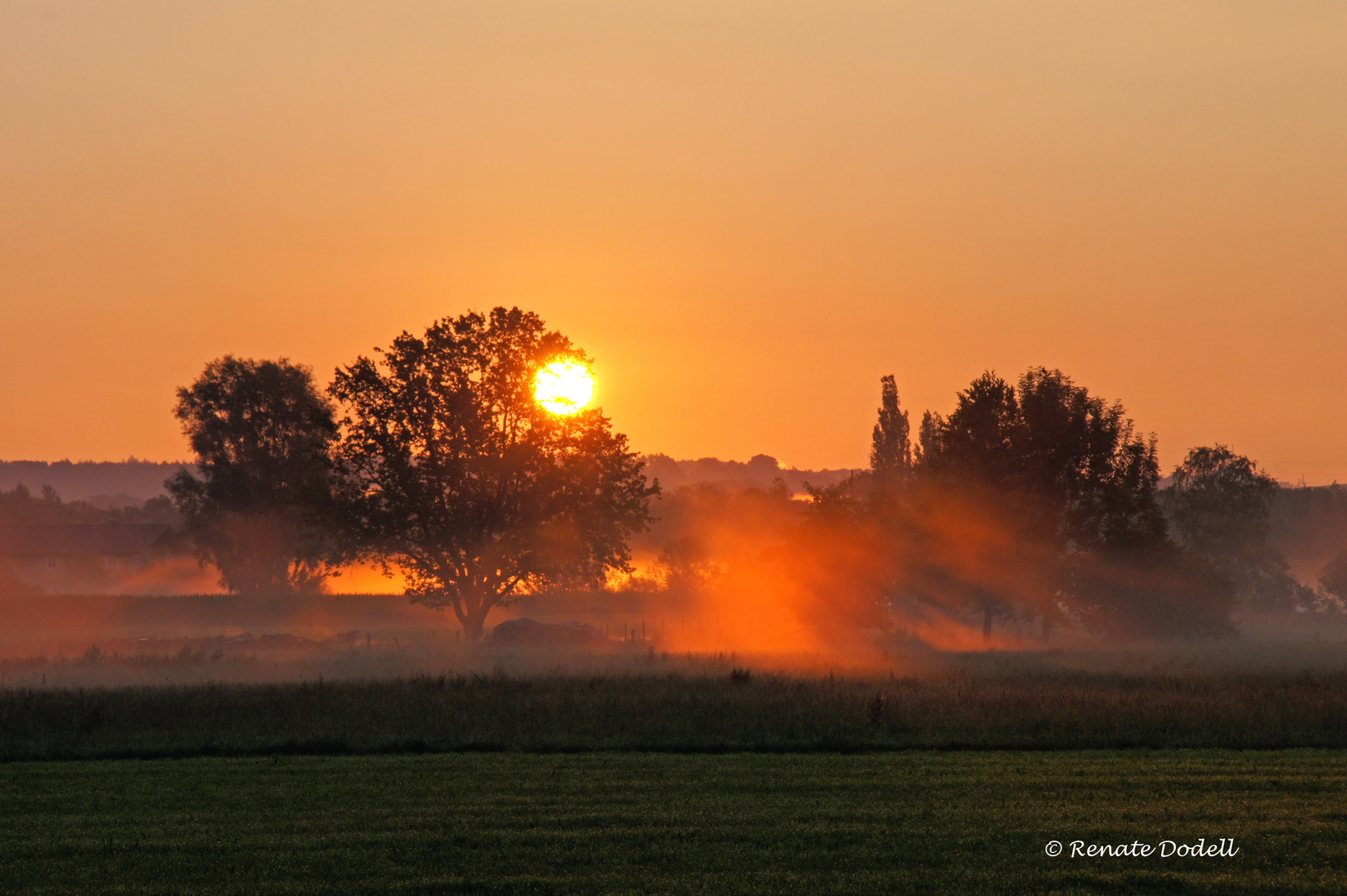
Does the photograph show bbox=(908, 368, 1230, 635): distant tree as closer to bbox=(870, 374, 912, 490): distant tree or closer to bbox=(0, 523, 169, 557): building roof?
bbox=(870, 374, 912, 490): distant tree

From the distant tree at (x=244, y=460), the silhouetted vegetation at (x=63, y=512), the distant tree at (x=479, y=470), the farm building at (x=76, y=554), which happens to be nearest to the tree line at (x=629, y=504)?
the distant tree at (x=479, y=470)

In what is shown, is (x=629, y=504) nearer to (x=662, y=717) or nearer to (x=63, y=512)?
(x=662, y=717)

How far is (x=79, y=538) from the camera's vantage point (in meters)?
115

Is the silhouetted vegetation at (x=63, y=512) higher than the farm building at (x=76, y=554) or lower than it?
higher

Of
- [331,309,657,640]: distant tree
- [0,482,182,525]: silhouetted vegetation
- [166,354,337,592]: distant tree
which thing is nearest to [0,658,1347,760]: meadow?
[331,309,657,640]: distant tree

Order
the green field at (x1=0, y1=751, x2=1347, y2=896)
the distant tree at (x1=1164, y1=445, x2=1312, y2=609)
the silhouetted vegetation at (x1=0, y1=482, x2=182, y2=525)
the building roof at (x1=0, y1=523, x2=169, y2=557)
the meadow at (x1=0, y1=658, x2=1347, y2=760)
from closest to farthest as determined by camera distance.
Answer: the green field at (x1=0, y1=751, x2=1347, y2=896), the meadow at (x1=0, y1=658, x2=1347, y2=760), the distant tree at (x1=1164, y1=445, x2=1312, y2=609), the building roof at (x1=0, y1=523, x2=169, y2=557), the silhouetted vegetation at (x1=0, y1=482, x2=182, y2=525)

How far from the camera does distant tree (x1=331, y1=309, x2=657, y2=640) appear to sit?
5169 centimetres

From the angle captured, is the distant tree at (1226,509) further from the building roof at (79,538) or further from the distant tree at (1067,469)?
the building roof at (79,538)

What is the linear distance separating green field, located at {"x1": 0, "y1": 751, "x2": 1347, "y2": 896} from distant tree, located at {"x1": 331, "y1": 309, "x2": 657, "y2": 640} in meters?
32.6

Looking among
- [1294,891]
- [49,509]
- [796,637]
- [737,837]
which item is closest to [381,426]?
[796,637]

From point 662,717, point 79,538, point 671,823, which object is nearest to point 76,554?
point 79,538

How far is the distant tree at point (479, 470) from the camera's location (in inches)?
2035

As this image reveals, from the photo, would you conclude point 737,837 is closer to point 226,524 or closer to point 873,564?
point 873,564

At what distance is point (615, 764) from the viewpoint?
1836cm
